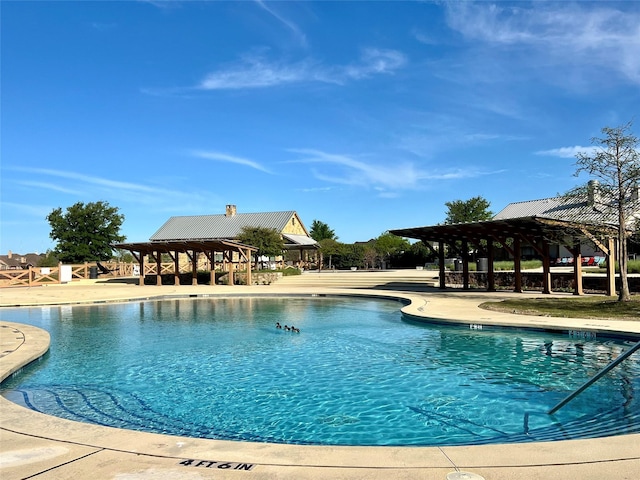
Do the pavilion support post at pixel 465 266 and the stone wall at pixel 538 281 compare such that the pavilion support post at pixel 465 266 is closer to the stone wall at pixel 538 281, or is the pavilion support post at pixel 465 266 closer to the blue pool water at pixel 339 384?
the stone wall at pixel 538 281

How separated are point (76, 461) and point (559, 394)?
641 cm

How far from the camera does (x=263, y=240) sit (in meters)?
39.8

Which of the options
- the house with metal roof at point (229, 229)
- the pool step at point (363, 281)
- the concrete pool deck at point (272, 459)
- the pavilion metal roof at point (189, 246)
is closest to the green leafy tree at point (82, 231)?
the house with metal roof at point (229, 229)

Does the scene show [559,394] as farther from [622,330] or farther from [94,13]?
[94,13]

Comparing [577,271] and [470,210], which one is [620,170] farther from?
[470,210]

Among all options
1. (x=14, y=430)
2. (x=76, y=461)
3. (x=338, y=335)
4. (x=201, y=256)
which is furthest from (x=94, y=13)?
(x=201, y=256)

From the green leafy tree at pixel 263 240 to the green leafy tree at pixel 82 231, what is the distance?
1591 cm

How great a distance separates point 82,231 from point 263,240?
66.2 ft

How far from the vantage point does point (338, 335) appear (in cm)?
1292

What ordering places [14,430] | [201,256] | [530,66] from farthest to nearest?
[201,256] < [530,66] < [14,430]

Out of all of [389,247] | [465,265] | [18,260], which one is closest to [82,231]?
[389,247]

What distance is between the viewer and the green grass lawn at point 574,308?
12.9m

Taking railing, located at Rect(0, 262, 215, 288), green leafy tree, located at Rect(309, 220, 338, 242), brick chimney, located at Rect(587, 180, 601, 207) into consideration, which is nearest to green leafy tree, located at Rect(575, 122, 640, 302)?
brick chimney, located at Rect(587, 180, 601, 207)

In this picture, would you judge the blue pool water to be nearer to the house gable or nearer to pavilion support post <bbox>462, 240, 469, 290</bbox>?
pavilion support post <bbox>462, 240, 469, 290</bbox>
